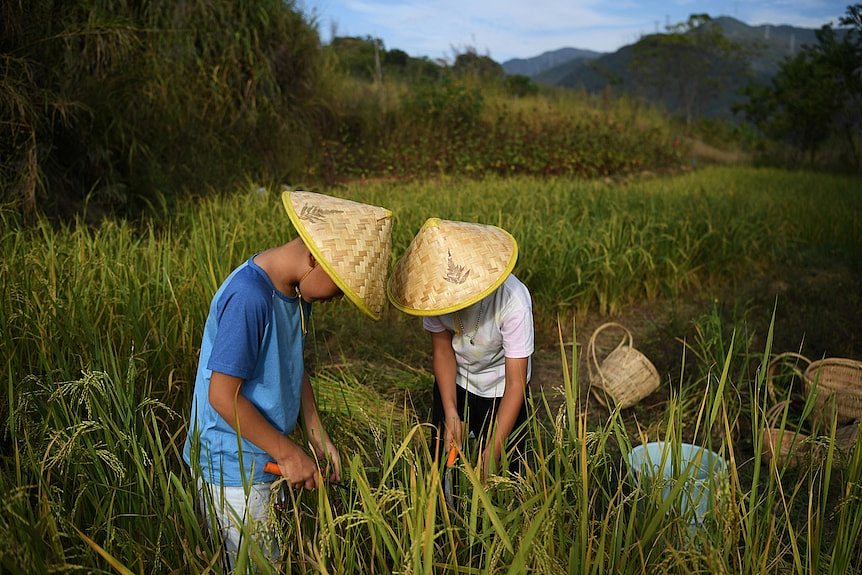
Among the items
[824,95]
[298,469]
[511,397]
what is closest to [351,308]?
[511,397]

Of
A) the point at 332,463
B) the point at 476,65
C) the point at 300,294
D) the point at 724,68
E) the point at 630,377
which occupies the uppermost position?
the point at 724,68

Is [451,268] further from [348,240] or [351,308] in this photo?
[351,308]

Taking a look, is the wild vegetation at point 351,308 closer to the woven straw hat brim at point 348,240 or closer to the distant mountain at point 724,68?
the woven straw hat brim at point 348,240

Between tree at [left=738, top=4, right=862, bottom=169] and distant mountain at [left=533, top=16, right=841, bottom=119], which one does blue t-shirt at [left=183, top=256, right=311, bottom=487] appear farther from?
distant mountain at [left=533, top=16, right=841, bottom=119]

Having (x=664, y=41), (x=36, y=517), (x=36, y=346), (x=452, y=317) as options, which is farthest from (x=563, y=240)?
(x=664, y=41)

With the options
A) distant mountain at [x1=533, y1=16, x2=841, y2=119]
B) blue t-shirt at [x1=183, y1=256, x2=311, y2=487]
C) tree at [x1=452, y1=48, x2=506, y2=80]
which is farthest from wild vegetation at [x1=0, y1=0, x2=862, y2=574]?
distant mountain at [x1=533, y1=16, x2=841, y2=119]

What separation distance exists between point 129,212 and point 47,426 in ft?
11.5

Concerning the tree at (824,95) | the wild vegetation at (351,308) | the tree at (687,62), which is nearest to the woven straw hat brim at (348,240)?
the wild vegetation at (351,308)

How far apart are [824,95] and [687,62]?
13624 mm

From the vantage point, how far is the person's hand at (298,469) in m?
1.38

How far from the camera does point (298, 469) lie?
138 centimetres

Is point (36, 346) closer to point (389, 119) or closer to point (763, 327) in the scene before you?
point (763, 327)

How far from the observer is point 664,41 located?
22.0 meters

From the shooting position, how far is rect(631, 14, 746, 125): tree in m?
21.6
